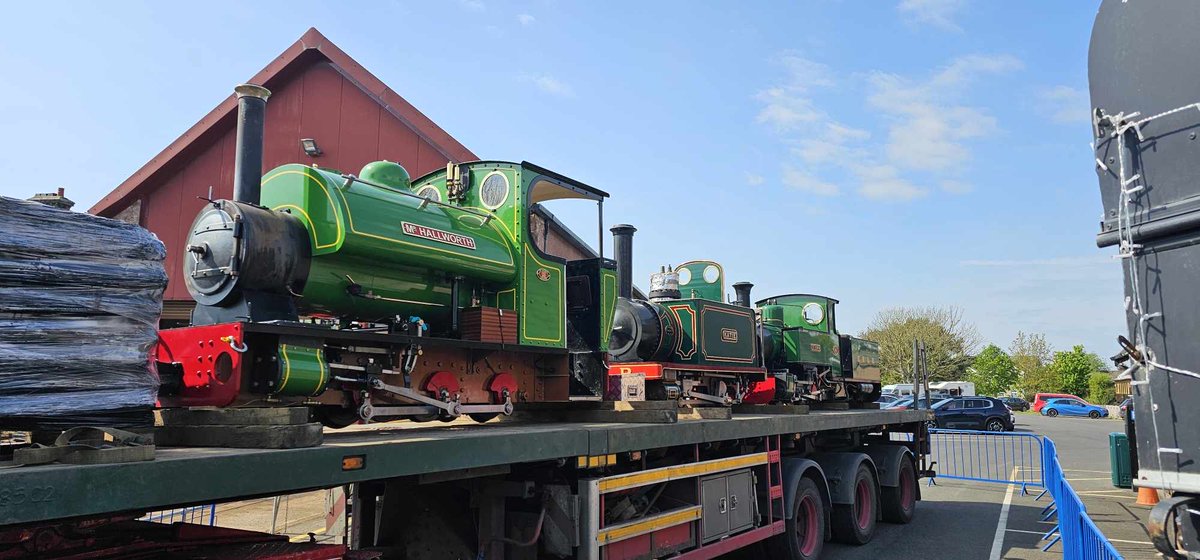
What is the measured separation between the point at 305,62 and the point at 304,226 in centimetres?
878

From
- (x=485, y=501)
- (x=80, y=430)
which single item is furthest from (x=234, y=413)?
(x=485, y=501)

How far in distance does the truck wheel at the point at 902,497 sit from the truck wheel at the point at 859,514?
59 centimetres

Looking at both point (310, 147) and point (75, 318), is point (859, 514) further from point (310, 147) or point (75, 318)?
point (310, 147)

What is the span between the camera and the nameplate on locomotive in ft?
18.7

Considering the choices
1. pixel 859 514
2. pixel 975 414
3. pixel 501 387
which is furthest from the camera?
pixel 975 414

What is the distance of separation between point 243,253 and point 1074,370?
198 ft

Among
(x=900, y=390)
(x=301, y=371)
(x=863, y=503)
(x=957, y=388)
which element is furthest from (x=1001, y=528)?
(x=957, y=388)

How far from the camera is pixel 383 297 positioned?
225 inches

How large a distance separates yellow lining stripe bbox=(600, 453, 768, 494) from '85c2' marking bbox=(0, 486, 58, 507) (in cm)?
299

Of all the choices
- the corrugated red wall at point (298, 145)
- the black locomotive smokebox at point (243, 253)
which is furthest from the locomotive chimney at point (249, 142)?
the corrugated red wall at point (298, 145)

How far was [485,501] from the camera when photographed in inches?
181

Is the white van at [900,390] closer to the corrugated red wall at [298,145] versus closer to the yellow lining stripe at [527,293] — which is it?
the corrugated red wall at [298,145]

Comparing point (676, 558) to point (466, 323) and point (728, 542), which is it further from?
point (466, 323)

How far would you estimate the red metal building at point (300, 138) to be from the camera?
492 inches
